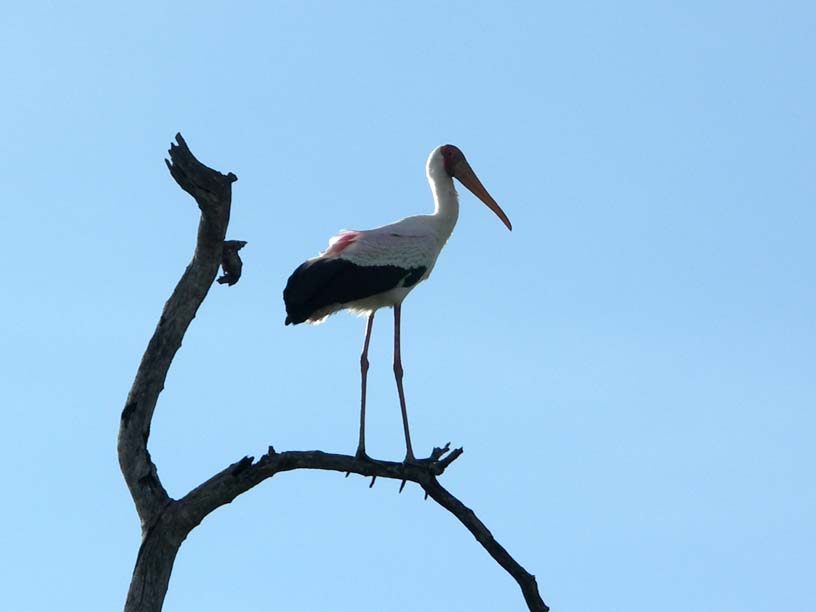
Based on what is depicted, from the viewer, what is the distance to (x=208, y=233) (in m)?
11.7

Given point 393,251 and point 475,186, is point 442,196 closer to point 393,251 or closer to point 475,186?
point 475,186

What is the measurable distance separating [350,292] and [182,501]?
3.31 m

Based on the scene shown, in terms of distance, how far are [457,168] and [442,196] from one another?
0.41 metres

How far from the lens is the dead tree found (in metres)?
11.4

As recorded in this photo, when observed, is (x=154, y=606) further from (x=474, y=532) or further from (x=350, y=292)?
(x=350, y=292)

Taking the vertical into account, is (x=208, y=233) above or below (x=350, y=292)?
below

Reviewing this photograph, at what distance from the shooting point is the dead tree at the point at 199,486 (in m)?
11.4

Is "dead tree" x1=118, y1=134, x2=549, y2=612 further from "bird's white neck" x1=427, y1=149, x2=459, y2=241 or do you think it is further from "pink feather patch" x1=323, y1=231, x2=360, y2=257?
"bird's white neck" x1=427, y1=149, x2=459, y2=241

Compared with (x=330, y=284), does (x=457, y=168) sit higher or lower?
higher

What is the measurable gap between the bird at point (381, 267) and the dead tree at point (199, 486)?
1.99 m

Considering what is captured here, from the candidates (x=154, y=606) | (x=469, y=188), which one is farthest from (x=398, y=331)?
(x=154, y=606)

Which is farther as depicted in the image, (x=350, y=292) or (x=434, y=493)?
(x=350, y=292)

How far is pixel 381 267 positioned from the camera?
14633 millimetres

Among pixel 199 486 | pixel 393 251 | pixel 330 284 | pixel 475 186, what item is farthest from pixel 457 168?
pixel 199 486
